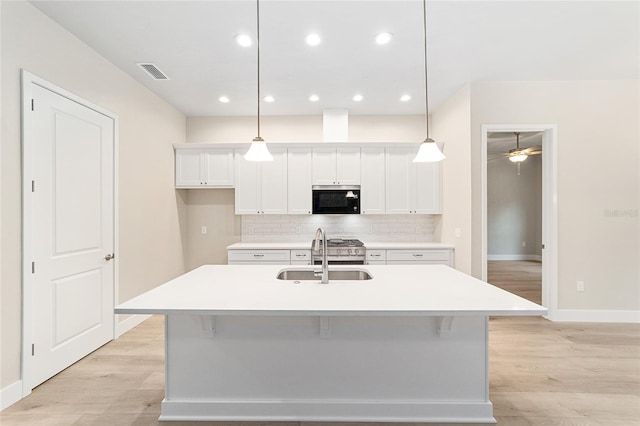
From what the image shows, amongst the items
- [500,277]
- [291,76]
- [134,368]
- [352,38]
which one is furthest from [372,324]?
[500,277]

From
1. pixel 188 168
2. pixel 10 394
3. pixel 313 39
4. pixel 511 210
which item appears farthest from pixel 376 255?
pixel 511 210

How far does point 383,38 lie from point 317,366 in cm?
260

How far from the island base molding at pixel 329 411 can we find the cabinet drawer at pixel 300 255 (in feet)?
7.49

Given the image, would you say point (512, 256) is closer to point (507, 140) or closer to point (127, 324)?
point (507, 140)

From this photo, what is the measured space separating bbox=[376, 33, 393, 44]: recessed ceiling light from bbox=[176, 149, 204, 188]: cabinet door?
9.64 ft

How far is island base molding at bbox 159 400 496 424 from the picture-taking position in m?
1.92

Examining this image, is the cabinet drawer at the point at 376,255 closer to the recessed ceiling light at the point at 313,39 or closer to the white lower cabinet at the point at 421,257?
the white lower cabinet at the point at 421,257

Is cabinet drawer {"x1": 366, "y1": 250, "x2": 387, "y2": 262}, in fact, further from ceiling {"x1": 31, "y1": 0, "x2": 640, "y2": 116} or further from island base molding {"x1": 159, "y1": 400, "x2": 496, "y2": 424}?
island base molding {"x1": 159, "y1": 400, "x2": 496, "y2": 424}

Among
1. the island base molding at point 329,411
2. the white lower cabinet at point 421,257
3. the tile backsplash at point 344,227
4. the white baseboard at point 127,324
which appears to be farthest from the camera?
the tile backsplash at point 344,227

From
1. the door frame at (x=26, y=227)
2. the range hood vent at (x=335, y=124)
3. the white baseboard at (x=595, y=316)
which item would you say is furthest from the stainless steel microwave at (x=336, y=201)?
the door frame at (x=26, y=227)

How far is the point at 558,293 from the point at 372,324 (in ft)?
9.81

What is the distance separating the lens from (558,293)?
365 cm

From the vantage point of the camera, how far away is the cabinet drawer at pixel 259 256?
415cm

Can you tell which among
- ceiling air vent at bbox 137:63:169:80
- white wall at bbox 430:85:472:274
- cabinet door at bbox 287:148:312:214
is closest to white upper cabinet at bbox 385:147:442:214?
white wall at bbox 430:85:472:274
